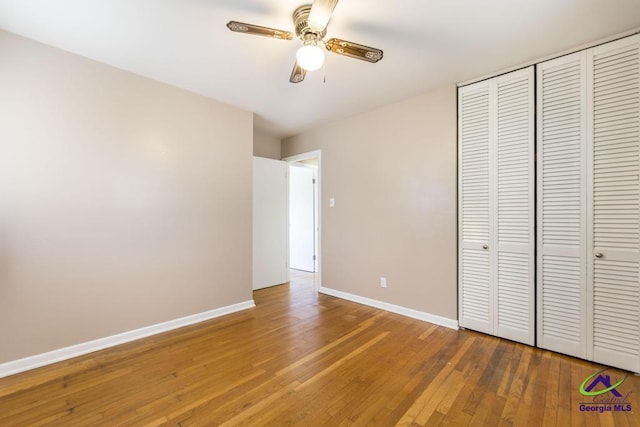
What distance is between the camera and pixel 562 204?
224 cm

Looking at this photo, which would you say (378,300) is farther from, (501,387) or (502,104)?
(502,104)

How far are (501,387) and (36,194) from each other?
12.2 ft

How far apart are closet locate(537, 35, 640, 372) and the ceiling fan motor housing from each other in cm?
203

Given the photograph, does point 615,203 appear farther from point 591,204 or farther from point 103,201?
point 103,201

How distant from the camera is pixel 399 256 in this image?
10.5ft

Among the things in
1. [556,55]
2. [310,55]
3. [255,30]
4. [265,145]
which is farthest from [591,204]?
[265,145]

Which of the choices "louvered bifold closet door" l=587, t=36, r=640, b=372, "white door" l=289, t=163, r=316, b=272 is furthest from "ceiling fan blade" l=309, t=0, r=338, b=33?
"white door" l=289, t=163, r=316, b=272

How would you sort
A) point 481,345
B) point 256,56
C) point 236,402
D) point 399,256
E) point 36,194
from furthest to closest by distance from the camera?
1. point 399,256
2. point 481,345
3. point 256,56
4. point 36,194
5. point 236,402

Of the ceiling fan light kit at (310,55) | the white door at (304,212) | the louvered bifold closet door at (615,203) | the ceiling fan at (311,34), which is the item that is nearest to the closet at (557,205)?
the louvered bifold closet door at (615,203)

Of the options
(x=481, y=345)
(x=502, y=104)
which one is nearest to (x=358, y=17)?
(x=502, y=104)

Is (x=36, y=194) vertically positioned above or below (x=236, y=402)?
above

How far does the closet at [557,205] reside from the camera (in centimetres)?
201

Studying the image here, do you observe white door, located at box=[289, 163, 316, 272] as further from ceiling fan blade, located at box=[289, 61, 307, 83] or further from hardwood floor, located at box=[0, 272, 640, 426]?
ceiling fan blade, located at box=[289, 61, 307, 83]

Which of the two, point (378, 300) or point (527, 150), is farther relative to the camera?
point (378, 300)
